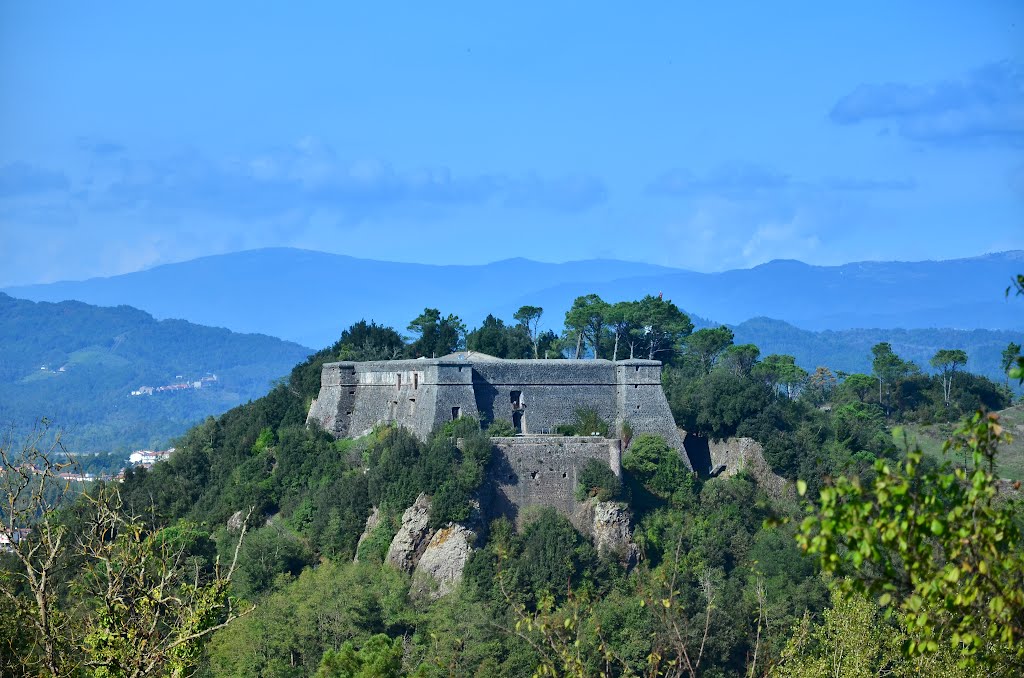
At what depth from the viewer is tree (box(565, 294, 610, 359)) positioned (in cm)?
5959

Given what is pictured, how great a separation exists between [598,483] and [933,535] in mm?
33286

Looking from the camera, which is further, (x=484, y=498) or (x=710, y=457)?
(x=710, y=457)

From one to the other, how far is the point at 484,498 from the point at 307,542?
655 cm

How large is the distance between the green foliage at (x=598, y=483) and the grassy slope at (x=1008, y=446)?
17.4m

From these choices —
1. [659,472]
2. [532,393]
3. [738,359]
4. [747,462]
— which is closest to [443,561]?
[532,393]

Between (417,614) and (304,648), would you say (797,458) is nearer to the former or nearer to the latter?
(417,614)

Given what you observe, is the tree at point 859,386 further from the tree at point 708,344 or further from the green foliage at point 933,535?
the green foliage at point 933,535

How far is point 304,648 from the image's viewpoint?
39750mm

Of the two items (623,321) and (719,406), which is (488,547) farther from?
(623,321)

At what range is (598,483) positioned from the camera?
44.2m

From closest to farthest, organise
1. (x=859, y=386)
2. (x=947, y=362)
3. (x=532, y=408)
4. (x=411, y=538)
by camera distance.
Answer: (x=411, y=538) < (x=532, y=408) < (x=859, y=386) < (x=947, y=362)

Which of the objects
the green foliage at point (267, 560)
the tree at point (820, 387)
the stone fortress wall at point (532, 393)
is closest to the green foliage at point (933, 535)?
the green foliage at point (267, 560)

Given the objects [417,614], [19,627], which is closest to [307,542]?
[417,614]

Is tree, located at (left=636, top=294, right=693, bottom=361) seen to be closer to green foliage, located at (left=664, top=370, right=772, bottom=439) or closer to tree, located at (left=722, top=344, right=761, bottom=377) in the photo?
green foliage, located at (left=664, top=370, right=772, bottom=439)
